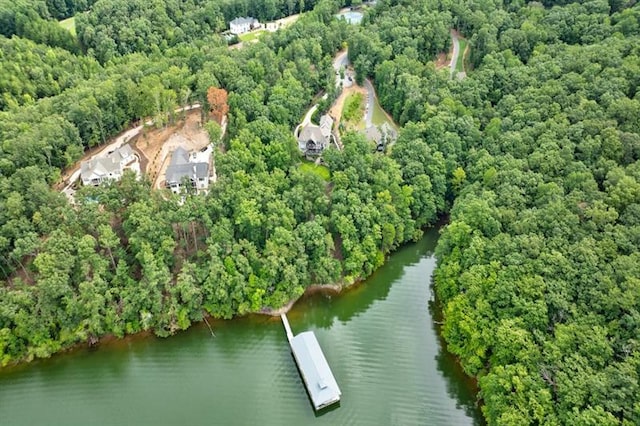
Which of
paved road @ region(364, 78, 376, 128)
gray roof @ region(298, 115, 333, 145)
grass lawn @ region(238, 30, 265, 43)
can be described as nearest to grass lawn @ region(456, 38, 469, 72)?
paved road @ region(364, 78, 376, 128)

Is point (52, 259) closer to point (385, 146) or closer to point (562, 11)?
point (385, 146)

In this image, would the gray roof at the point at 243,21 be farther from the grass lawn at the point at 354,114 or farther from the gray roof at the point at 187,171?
the gray roof at the point at 187,171

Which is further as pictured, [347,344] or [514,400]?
[347,344]

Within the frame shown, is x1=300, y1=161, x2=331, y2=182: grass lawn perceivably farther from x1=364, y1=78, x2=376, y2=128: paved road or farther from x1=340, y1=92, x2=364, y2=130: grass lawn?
x1=364, y1=78, x2=376, y2=128: paved road

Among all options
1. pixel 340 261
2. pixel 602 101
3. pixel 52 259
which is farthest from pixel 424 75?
pixel 52 259

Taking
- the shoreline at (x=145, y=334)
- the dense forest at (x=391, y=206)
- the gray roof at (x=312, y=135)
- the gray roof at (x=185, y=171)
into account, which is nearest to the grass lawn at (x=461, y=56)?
the dense forest at (x=391, y=206)

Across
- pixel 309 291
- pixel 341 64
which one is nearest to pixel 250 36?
pixel 341 64

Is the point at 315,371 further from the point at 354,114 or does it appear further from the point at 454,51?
the point at 454,51
